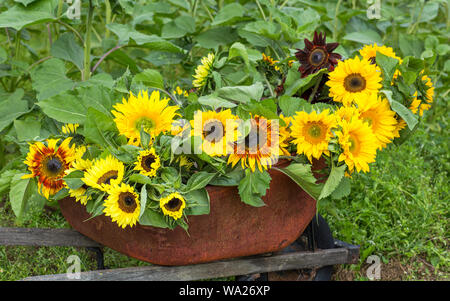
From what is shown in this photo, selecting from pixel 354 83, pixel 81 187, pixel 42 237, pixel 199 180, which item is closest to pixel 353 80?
pixel 354 83

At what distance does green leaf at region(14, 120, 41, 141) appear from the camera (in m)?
1.68

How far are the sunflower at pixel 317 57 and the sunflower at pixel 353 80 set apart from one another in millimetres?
77

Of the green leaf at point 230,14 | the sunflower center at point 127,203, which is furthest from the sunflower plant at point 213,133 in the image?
the green leaf at point 230,14

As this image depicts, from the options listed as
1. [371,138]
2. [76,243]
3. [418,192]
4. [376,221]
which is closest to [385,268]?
[376,221]

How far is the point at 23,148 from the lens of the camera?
1388 millimetres

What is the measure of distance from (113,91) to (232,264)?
1.86ft

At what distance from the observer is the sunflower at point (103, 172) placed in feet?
3.90

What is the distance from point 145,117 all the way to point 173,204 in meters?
0.23

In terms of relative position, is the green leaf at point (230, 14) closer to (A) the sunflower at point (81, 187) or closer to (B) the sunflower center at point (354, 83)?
(B) the sunflower center at point (354, 83)

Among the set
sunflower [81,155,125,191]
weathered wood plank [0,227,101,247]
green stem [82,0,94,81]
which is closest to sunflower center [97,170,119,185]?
sunflower [81,155,125,191]

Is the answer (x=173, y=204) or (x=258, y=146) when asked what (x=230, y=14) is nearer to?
(x=258, y=146)

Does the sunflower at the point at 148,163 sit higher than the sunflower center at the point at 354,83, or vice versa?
the sunflower center at the point at 354,83

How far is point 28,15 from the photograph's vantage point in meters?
1.66

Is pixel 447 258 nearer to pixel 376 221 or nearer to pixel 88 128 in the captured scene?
pixel 376 221
